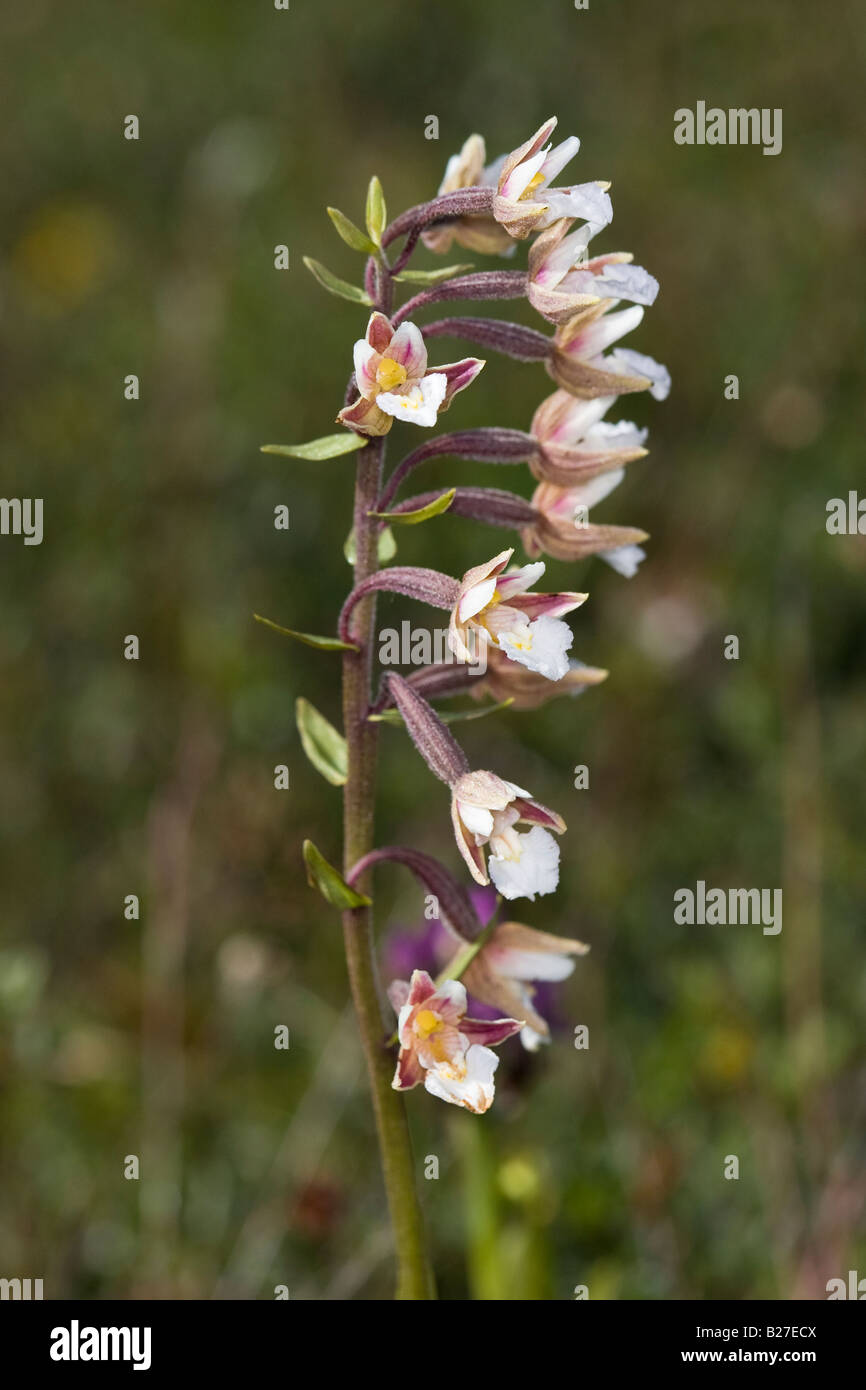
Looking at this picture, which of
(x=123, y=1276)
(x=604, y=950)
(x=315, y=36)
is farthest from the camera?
(x=315, y=36)

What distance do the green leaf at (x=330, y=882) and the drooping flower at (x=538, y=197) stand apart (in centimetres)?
108

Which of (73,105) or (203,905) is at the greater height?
(73,105)

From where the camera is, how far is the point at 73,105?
25.8 ft

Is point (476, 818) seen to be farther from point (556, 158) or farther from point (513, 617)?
point (556, 158)

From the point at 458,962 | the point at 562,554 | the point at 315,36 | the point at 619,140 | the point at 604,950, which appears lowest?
the point at 604,950

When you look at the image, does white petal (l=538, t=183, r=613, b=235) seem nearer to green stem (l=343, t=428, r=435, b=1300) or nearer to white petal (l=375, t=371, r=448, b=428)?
white petal (l=375, t=371, r=448, b=428)

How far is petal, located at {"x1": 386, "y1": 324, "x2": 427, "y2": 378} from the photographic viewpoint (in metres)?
2.24

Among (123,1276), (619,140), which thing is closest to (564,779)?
(123,1276)

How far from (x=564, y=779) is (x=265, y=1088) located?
1.50 metres

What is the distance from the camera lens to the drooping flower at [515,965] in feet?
8.59

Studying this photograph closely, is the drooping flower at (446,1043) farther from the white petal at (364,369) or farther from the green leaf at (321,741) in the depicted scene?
the white petal at (364,369)

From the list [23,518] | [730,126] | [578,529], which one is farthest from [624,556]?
[730,126]
